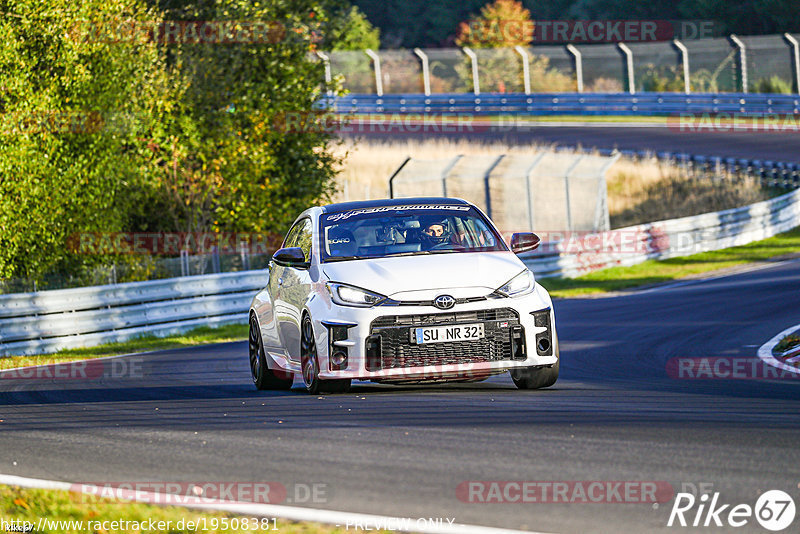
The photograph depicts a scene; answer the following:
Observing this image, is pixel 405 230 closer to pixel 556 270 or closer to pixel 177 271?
pixel 177 271

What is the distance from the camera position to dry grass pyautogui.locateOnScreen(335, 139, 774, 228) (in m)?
37.2

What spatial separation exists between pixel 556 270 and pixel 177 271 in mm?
8743

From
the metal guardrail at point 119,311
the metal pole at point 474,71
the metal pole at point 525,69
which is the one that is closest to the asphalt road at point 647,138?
the metal pole at point 525,69

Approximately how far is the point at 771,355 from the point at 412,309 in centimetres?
507

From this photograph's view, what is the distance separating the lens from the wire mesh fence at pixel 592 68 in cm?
4678

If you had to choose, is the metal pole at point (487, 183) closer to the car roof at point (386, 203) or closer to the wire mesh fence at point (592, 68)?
the wire mesh fence at point (592, 68)

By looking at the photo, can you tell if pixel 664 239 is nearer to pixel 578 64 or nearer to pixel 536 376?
pixel 536 376

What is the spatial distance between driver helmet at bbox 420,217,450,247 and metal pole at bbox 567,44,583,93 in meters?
40.0

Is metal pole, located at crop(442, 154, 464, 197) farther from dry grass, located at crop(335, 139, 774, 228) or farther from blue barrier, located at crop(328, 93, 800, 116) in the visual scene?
blue barrier, located at crop(328, 93, 800, 116)

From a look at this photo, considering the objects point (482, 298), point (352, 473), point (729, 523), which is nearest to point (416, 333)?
point (482, 298)

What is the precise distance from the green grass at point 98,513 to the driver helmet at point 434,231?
4701mm

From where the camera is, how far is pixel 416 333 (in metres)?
9.61

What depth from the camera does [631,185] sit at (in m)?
39.5

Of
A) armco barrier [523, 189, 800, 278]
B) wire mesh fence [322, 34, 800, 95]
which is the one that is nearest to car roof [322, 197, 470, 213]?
armco barrier [523, 189, 800, 278]
